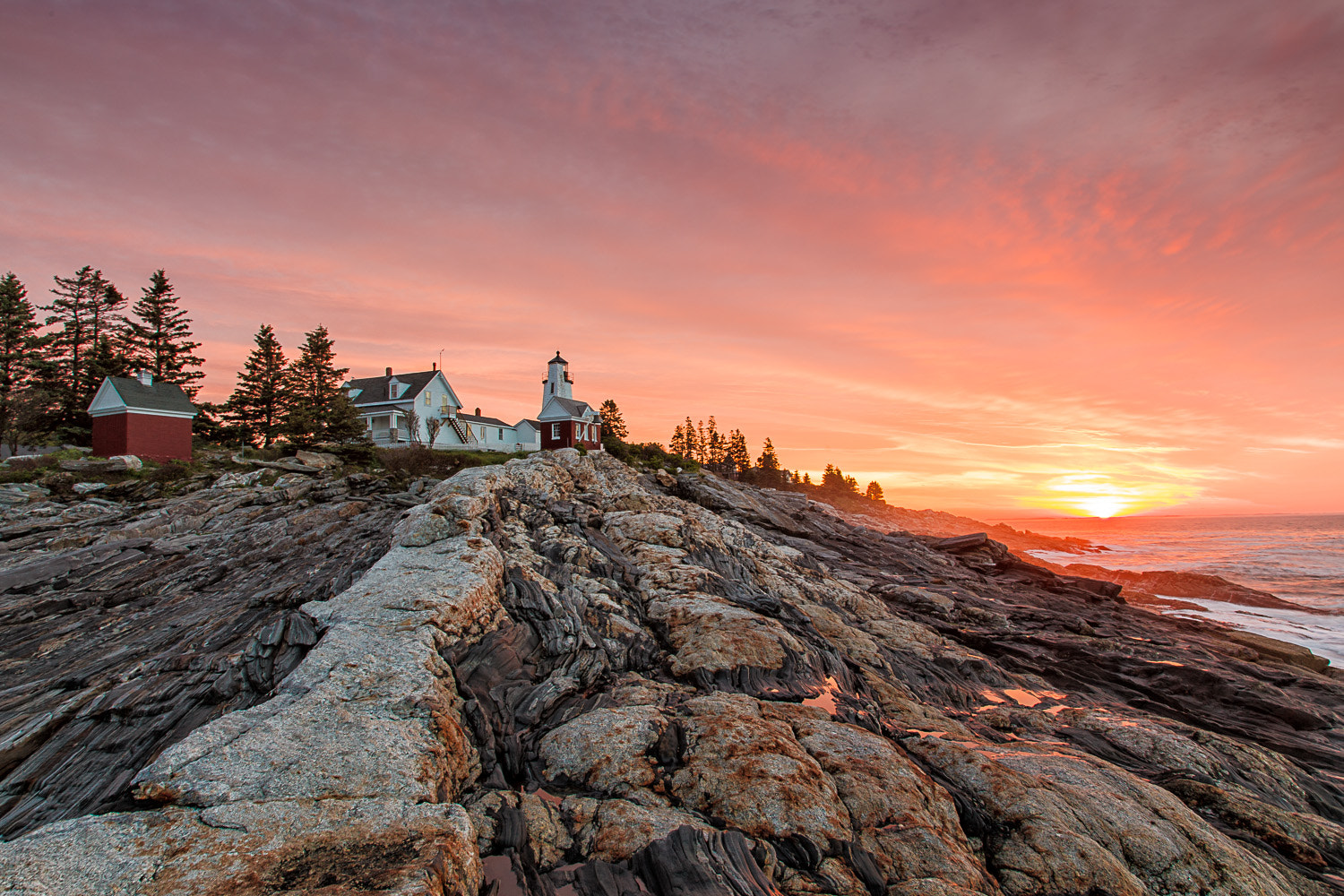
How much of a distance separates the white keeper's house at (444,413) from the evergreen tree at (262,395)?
636 centimetres

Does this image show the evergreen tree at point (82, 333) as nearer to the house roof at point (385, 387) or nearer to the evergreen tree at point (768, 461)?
the house roof at point (385, 387)

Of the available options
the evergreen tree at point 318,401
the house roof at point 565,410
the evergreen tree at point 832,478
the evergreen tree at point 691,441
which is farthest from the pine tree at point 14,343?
the evergreen tree at point 832,478

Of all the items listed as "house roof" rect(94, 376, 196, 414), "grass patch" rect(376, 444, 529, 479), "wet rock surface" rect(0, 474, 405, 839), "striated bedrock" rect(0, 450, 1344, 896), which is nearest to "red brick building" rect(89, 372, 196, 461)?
"house roof" rect(94, 376, 196, 414)

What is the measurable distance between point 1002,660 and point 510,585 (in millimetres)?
16078

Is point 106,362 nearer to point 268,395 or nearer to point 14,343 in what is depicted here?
point 14,343

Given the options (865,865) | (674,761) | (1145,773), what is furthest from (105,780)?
(1145,773)

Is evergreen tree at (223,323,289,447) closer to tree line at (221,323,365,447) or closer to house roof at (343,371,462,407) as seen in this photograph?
tree line at (221,323,365,447)

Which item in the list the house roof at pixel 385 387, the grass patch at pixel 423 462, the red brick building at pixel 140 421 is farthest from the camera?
the house roof at pixel 385 387

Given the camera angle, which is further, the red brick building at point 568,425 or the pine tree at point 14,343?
the red brick building at point 568,425

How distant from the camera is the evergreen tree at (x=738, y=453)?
286ft

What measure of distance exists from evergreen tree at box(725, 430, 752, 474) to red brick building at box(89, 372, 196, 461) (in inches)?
2658

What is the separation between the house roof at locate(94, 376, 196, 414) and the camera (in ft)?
111

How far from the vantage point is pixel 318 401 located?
135 ft

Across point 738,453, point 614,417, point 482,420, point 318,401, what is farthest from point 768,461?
point 318,401
